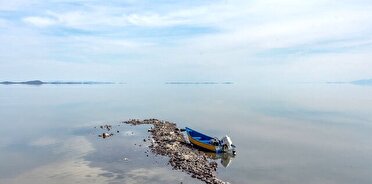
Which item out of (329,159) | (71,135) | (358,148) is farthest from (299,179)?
(71,135)

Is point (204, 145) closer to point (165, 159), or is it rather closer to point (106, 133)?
point (165, 159)

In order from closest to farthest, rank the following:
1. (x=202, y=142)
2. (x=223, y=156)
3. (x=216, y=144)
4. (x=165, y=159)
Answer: (x=165, y=159), (x=223, y=156), (x=216, y=144), (x=202, y=142)

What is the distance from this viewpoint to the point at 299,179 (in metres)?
32.2

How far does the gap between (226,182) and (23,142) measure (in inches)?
1230

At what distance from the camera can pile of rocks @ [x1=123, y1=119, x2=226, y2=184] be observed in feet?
107

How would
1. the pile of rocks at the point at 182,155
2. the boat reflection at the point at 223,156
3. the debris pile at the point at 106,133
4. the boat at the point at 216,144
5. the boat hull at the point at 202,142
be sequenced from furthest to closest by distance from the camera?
the debris pile at the point at 106,133
the boat hull at the point at 202,142
the boat at the point at 216,144
the boat reflection at the point at 223,156
the pile of rocks at the point at 182,155

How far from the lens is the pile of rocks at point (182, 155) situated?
32469mm

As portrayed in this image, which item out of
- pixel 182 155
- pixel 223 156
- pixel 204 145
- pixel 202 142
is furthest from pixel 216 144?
pixel 182 155

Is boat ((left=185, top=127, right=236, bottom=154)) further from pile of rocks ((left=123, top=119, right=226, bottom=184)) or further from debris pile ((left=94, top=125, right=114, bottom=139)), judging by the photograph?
debris pile ((left=94, top=125, right=114, bottom=139))

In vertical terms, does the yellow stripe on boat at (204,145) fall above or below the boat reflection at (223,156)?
above

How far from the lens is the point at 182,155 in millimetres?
39031

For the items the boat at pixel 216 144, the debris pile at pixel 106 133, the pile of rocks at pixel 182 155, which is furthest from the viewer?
the debris pile at pixel 106 133

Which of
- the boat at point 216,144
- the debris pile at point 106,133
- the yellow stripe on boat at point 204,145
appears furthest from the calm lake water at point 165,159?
the yellow stripe on boat at point 204,145

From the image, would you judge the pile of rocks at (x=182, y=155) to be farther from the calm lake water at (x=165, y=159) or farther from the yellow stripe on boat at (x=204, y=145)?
the calm lake water at (x=165, y=159)
